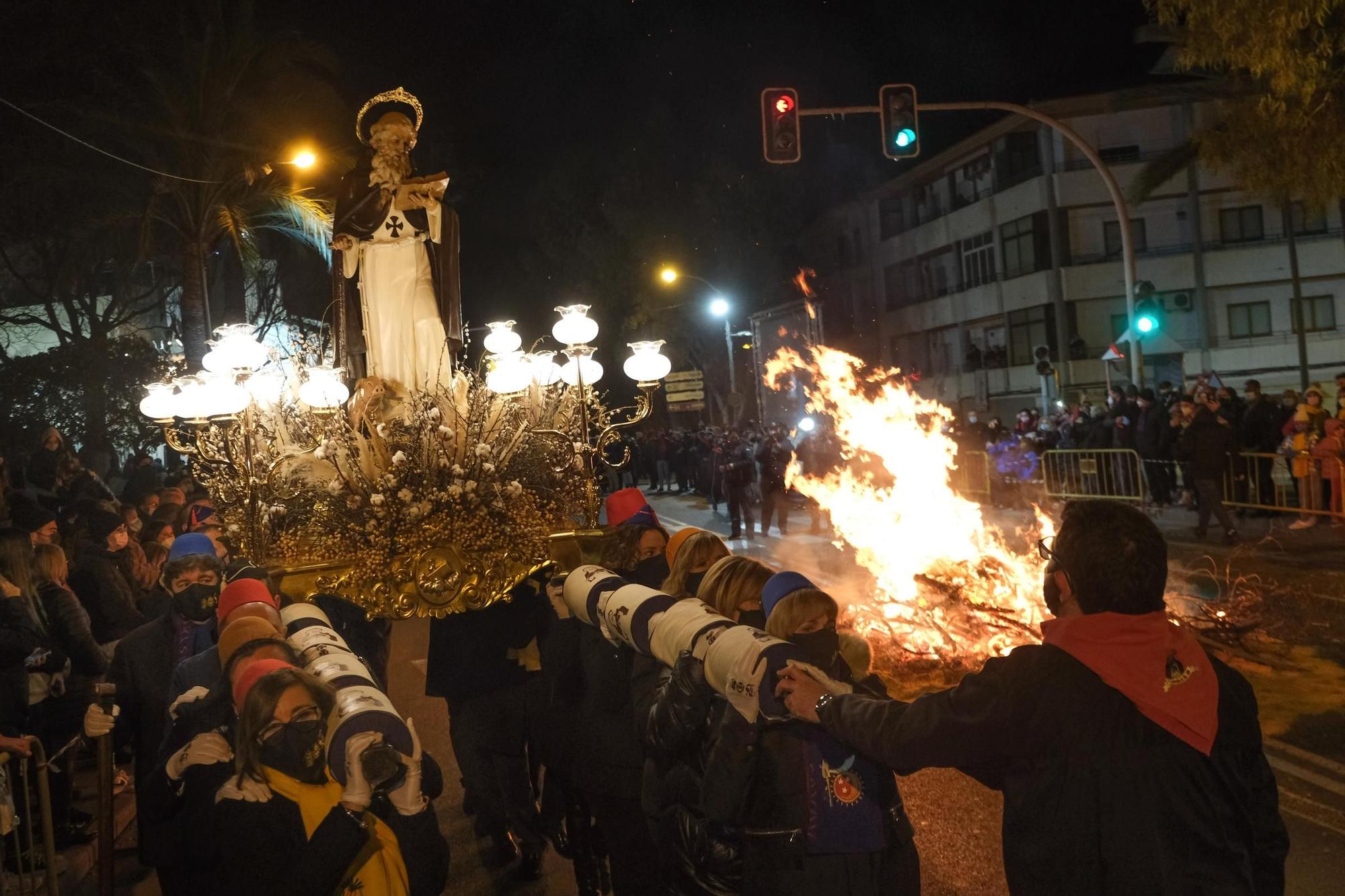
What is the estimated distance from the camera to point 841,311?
52031 millimetres

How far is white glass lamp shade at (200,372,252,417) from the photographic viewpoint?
7422mm

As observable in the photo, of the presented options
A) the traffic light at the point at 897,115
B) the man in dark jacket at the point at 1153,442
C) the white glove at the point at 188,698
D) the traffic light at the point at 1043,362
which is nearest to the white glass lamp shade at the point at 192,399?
the white glove at the point at 188,698

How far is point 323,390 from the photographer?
750 centimetres

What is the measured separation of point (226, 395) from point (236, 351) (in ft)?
0.99

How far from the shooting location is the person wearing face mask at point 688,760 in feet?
12.2

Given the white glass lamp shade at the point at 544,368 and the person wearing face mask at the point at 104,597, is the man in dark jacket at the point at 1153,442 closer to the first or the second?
the white glass lamp shade at the point at 544,368

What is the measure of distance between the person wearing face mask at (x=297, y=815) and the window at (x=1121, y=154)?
40652mm

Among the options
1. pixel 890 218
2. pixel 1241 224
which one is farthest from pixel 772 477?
pixel 890 218

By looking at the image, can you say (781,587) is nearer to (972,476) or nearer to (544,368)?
(544,368)

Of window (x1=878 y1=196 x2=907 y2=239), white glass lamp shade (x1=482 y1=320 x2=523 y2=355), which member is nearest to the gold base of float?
white glass lamp shade (x1=482 y1=320 x2=523 y2=355)

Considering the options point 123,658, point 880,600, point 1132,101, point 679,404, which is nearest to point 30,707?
point 123,658

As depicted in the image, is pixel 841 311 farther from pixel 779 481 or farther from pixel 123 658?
pixel 123 658

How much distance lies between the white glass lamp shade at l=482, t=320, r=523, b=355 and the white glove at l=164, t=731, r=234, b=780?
515 centimetres

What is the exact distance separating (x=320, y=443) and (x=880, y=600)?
262 inches
